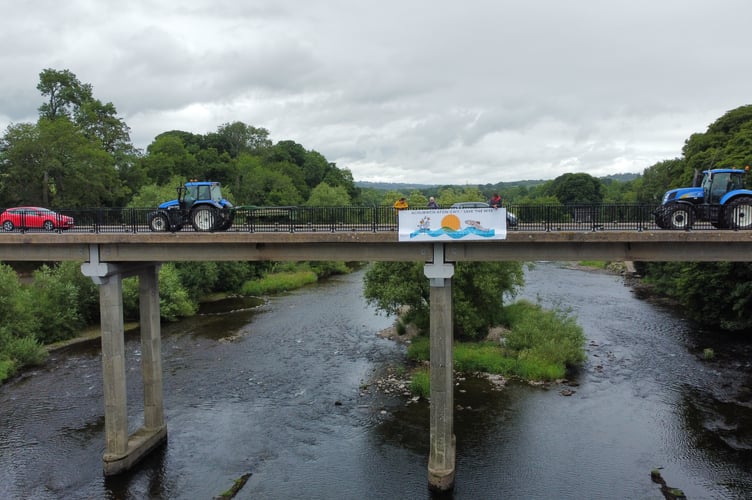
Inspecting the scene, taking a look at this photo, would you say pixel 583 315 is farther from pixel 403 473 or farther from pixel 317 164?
pixel 317 164

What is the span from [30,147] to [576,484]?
54082mm

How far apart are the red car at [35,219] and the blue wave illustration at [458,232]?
15469 mm

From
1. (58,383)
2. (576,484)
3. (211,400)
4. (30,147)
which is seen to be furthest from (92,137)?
(576,484)

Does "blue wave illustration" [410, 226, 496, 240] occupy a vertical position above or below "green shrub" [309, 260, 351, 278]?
above

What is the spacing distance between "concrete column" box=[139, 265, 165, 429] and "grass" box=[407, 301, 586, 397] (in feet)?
41.3

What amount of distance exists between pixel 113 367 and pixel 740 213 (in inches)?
912

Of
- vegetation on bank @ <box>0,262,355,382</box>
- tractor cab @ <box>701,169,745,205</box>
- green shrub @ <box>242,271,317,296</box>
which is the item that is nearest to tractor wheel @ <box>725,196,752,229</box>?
tractor cab @ <box>701,169,745,205</box>

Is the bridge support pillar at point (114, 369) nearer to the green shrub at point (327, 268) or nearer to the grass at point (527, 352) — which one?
the grass at point (527, 352)

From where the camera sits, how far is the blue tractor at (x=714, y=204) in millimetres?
20406

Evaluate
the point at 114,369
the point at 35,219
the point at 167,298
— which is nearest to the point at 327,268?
Answer: the point at 167,298

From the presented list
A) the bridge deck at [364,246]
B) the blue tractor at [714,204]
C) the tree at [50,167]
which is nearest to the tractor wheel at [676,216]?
the blue tractor at [714,204]

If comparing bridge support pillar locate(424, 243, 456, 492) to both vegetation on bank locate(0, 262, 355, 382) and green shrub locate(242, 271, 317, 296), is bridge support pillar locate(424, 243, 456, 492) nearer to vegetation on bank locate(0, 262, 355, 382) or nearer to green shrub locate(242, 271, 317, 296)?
vegetation on bank locate(0, 262, 355, 382)

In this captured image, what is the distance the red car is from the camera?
80.3 feet

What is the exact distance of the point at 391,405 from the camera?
27.8 metres
